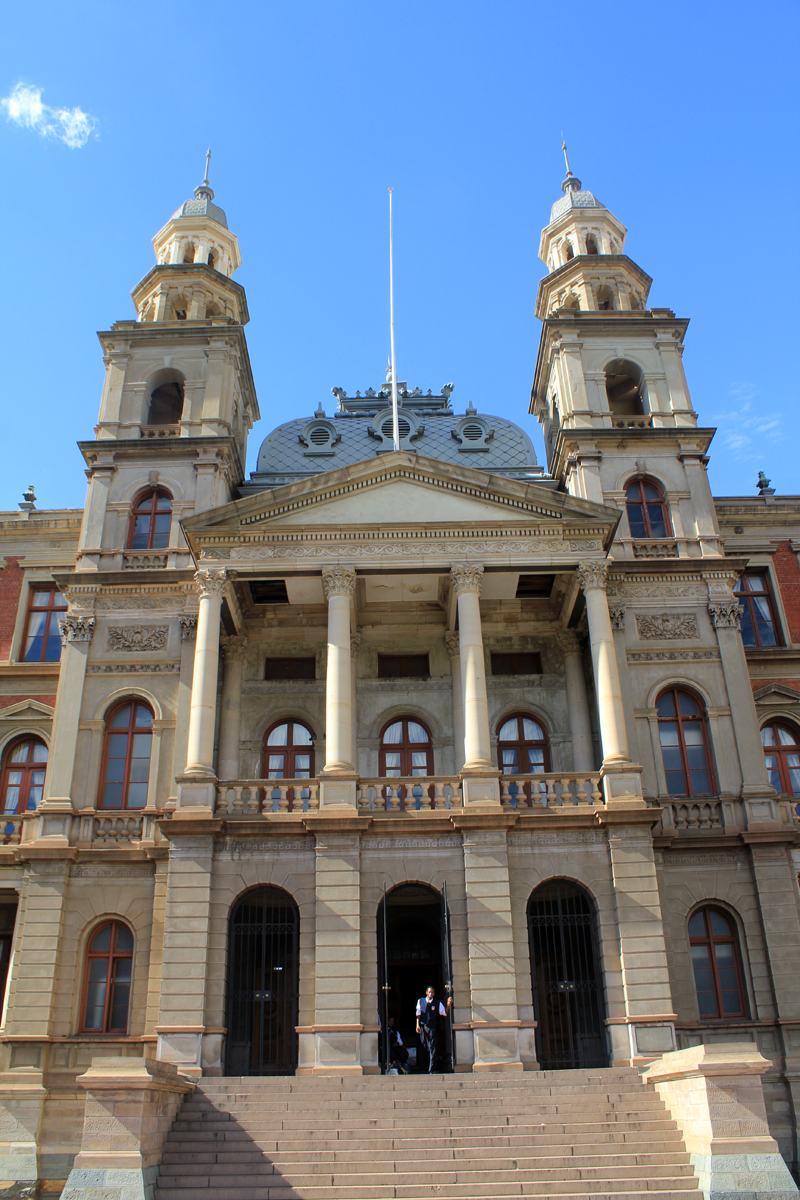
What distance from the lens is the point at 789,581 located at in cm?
3078

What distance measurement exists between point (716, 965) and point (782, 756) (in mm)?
7013

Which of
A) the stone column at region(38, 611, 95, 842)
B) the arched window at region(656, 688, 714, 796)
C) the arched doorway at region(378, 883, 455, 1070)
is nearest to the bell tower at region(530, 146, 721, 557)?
the arched window at region(656, 688, 714, 796)

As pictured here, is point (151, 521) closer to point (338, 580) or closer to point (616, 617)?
point (338, 580)

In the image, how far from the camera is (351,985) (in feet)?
67.5

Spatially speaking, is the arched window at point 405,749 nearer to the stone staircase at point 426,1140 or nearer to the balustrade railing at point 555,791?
the balustrade railing at point 555,791

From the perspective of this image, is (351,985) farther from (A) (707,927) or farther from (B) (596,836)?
(A) (707,927)

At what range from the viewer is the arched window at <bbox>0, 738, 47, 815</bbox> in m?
27.7

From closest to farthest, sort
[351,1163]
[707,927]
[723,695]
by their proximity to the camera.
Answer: [351,1163] → [707,927] → [723,695]

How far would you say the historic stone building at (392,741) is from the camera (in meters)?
21.4

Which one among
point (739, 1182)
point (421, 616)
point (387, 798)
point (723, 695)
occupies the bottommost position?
point (739, 1182)

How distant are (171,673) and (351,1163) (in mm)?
13658

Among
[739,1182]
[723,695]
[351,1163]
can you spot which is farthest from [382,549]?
[739,1182]

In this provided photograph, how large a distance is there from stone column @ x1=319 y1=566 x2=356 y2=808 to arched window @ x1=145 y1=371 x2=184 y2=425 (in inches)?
442

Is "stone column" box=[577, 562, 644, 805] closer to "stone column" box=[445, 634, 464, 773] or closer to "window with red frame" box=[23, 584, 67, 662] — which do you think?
"stone column" box=[445, 634, 464, 773]
